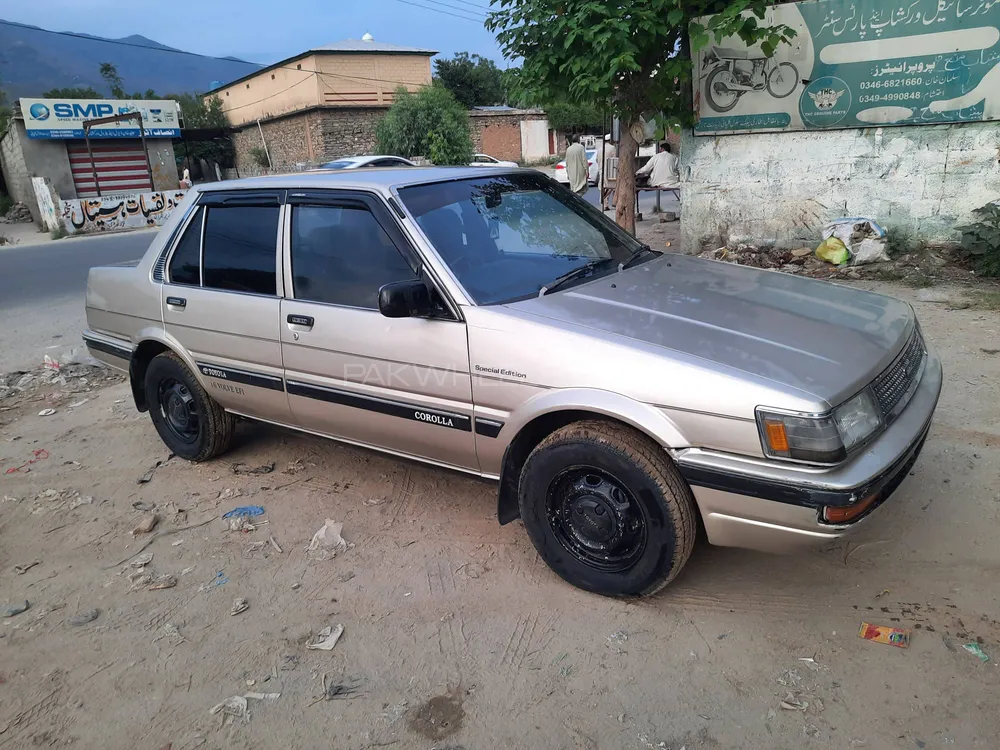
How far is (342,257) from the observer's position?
3.49 m

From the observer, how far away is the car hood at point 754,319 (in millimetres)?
2516

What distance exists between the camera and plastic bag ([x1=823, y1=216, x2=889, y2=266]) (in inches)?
303

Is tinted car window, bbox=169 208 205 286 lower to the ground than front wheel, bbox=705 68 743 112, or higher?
lower

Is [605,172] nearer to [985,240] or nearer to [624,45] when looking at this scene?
[624,45]

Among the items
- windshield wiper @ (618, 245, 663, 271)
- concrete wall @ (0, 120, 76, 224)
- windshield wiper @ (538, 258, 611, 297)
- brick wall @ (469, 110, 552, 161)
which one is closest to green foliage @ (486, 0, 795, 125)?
windshield wiper @ (618, 245, 663, 271)

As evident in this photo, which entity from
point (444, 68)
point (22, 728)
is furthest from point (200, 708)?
point (444, 68)

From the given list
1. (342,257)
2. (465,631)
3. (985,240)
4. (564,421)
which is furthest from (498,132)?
(465,631)

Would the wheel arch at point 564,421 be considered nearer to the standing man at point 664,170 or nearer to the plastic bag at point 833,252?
the plastic bag at point 833,252

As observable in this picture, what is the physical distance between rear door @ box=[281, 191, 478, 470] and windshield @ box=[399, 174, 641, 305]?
0.18 metres

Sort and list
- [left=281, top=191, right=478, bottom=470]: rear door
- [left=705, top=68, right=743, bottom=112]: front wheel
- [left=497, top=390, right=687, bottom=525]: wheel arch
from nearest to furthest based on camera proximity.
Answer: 1. [left=497, top=390, right=687, bottom=525]: wheel arch
2. [left=281, top=191, right=478, bottom=470]: rear door
3. [left=705, top=68, right=743, bottom=112]: front wheel

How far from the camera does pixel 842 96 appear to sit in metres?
7.69

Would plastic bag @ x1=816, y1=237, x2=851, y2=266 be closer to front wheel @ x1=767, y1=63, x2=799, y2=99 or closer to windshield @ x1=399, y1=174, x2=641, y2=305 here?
front wheel @ x1=767, y1=63, x2=799, y2=99

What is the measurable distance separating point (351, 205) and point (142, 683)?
2.21 metres

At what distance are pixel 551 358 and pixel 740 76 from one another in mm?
6815
